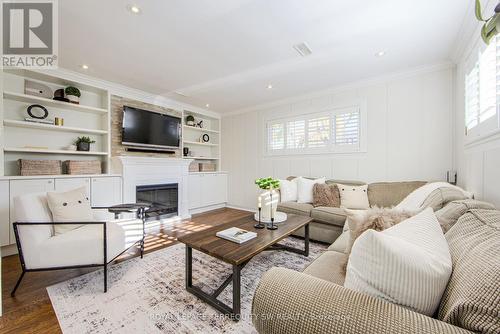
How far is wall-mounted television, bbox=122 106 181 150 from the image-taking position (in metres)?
3.64

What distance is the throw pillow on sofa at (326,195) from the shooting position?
3.07 meters

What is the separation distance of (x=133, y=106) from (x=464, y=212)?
4499mm

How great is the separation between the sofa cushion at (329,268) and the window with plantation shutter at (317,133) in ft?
8.21

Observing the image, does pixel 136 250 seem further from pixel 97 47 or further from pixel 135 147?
pixel 97 47

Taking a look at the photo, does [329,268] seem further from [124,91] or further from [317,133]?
[124,91]

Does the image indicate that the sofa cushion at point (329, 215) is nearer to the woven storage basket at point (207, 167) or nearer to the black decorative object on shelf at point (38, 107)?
the woven storage basket at point (207, 167)

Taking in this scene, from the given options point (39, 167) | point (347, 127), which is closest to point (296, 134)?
point (347, 127)

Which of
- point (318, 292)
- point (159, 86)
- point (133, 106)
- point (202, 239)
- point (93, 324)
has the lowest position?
point (93, 324)

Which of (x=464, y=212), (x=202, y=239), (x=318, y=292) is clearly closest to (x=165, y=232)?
(x=202, y=239)

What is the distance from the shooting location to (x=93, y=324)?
1.42m

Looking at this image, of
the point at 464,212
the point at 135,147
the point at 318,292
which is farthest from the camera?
the point at 135,147

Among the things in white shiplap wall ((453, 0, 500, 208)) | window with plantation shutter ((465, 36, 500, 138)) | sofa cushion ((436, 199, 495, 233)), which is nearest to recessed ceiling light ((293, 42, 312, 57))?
white shiplap wall ((453, 0, 500, 208))

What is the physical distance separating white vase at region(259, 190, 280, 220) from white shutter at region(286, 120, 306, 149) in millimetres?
2142

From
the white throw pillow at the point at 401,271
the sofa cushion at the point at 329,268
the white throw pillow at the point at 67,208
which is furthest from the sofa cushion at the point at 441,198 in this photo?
the white throw pillow at the point at 67,208
